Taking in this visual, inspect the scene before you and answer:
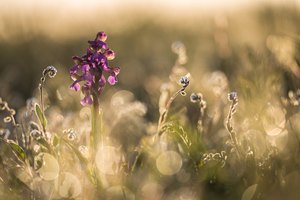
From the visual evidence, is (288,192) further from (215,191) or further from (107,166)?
(107,166)

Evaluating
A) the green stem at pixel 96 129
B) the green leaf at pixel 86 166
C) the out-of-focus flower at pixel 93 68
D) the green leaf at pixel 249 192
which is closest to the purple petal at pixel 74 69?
the out-of-focus flower at pixel 93 68

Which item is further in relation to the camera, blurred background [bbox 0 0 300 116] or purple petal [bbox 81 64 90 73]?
blurred background [bbox 0 0 300 116]

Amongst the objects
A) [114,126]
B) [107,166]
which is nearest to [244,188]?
[107,166]

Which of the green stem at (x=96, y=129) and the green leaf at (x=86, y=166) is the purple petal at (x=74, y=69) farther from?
the green leaf at (x=86, y=166)

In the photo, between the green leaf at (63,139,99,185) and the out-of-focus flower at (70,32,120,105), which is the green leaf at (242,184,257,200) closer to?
the green leaf at (63,139,99,185)

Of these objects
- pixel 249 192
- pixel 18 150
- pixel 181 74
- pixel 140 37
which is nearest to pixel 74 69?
pixel 18 150

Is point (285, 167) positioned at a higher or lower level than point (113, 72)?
lower

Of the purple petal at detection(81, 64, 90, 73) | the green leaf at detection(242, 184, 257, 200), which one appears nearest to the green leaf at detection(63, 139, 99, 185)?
the purple petal at detection(81, 64, 90, 73)

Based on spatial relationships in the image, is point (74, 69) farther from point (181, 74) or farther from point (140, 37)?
point (140, 37)

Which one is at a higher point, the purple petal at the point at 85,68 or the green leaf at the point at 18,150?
the purple petal at the point at 85,68
